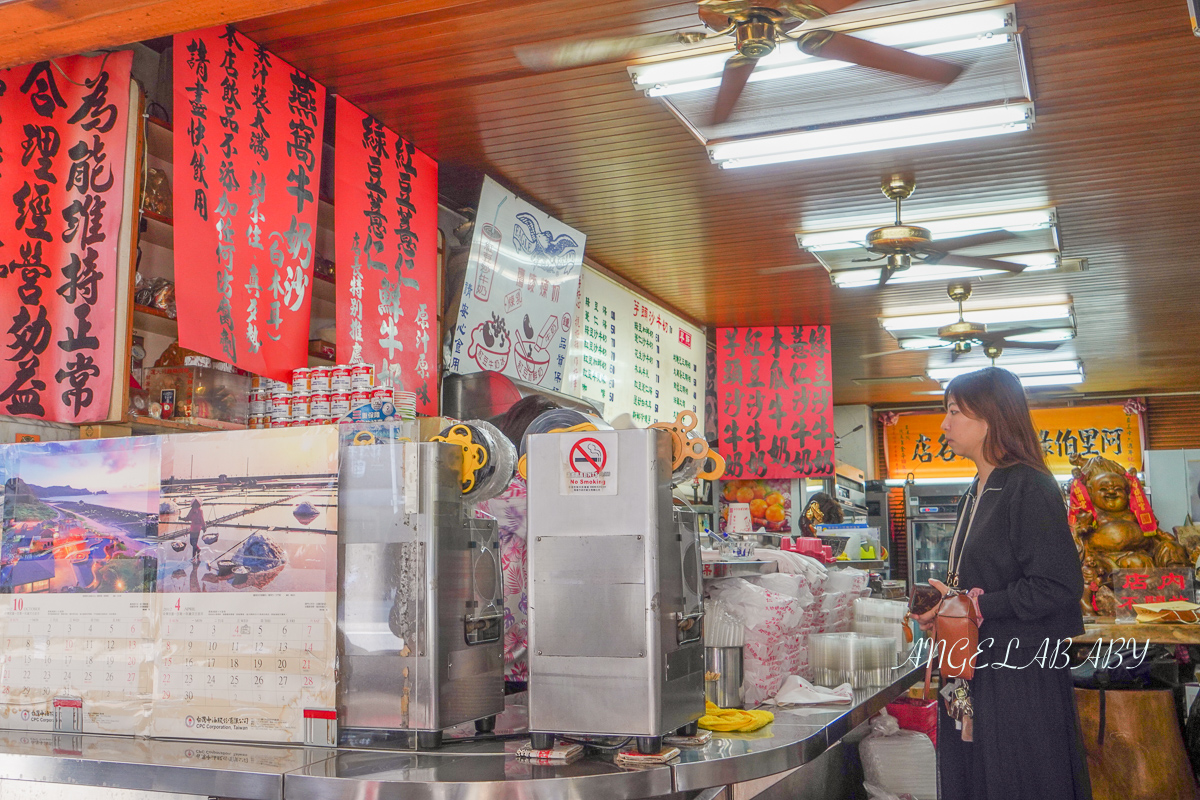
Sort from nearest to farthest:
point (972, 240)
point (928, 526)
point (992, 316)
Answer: point (972, 240) < point (992, 316) < point (928, 526)

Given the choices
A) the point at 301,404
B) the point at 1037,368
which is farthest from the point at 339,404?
the point at 1037,368

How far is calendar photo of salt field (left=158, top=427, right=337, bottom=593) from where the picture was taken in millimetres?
2184

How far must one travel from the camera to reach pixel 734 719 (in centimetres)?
223

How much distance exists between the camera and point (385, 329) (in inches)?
166

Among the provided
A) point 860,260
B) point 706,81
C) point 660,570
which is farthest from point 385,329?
point 860,260

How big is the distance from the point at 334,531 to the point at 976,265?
4745mm

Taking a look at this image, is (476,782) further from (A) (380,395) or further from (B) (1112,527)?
(B) (1112,527)

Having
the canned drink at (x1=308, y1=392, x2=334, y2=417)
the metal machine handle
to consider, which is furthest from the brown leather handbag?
the canned drink at (x1=308, y1=392, x2=334, y2=417)

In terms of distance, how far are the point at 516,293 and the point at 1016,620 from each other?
3326 millimetres

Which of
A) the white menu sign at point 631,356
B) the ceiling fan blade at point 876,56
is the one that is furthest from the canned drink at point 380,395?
the white menu sign at point 631,356

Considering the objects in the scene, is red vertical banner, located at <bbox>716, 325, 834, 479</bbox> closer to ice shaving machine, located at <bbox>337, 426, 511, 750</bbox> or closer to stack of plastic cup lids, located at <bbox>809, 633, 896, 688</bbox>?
stack of plastic cup lids, located at <bbox>809, 633, 896, 688</bbox>

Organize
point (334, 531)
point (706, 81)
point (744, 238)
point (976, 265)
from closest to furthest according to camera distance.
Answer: point (334, 531), point (706, 81), point (976, 265), point (744, 238)

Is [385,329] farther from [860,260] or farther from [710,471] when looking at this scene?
[860,260]

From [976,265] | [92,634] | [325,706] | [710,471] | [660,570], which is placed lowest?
[325,706]
